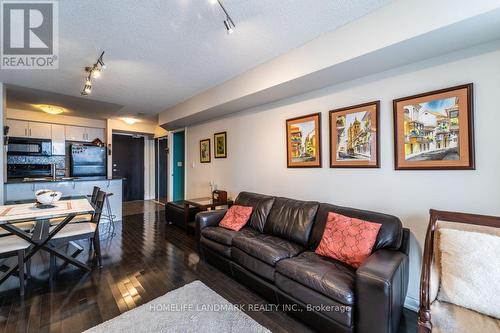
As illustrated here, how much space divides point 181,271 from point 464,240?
2.68 metres

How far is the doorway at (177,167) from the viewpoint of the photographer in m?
6.11

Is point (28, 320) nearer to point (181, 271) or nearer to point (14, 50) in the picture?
point (181, 271)

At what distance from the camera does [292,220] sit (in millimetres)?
2600

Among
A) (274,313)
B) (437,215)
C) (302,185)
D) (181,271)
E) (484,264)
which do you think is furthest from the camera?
(302,185)

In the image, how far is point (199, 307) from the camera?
198 cm

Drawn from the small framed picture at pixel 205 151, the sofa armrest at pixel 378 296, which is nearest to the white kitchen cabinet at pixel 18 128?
the small framed picture at pixel 205 151

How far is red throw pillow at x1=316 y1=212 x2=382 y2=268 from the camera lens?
1.90 metres

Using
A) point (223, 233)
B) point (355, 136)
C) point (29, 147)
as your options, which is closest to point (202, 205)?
point (223, 233)

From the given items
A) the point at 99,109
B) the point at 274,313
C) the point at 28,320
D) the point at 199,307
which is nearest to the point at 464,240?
the point at 274,313

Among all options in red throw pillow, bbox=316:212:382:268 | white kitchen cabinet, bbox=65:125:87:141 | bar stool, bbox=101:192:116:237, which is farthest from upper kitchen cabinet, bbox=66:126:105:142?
red throw pillow, bbox=316:212:382:268

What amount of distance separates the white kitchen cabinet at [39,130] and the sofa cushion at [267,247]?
580 centimetres

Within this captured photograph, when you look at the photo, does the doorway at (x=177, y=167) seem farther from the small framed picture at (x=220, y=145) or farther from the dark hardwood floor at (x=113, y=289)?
the dark hardwood floor at (x=113, y=289)

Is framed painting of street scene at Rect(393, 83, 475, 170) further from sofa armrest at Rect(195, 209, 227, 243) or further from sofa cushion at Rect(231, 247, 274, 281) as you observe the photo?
sofa armrest at Rect(195, 209, 227, 243)

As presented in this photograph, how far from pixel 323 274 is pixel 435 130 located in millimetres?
1612
